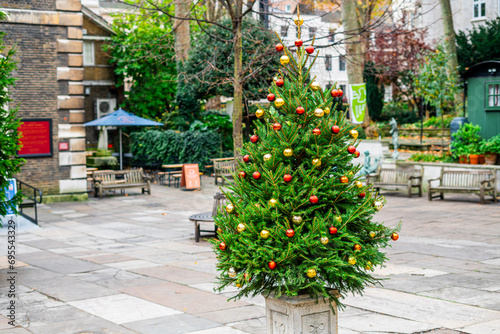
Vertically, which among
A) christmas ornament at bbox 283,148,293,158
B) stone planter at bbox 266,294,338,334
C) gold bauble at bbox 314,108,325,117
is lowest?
stone planter at bbox 266,294,338,334

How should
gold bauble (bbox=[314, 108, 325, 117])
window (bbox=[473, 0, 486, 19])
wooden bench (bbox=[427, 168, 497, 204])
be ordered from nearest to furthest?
1. gold bauble (bbox=[314, 108, 325, 117])
2. wooden bench (bbox=[427, 168, 497, 204])
3. window (bbox=[473, 0, 486, 19])

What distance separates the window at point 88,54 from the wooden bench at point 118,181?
1429 cm

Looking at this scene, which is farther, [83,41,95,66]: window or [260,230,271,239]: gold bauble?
[83,41,95,66]: window

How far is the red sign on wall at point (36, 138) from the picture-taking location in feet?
61.0

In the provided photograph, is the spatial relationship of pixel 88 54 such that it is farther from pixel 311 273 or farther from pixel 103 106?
pixel 311 273

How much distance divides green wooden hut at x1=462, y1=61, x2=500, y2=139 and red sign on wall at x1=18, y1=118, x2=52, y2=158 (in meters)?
14.4

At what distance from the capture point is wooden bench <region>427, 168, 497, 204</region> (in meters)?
17.0

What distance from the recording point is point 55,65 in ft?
62.6

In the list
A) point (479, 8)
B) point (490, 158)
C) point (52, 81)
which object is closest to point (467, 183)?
point (490, 158)

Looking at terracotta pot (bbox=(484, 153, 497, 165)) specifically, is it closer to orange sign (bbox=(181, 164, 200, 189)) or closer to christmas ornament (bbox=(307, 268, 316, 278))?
orange sign (bbox=(181, 164, 200, 189))

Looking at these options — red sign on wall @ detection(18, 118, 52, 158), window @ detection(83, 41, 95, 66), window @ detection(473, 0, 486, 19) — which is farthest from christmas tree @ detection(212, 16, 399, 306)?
window @ detection(473, 0, 486, 19)

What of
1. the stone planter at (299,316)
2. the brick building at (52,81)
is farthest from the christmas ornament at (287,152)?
the brick building at (52,81)

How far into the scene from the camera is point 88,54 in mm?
33750

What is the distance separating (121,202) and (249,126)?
1031 centimetres
